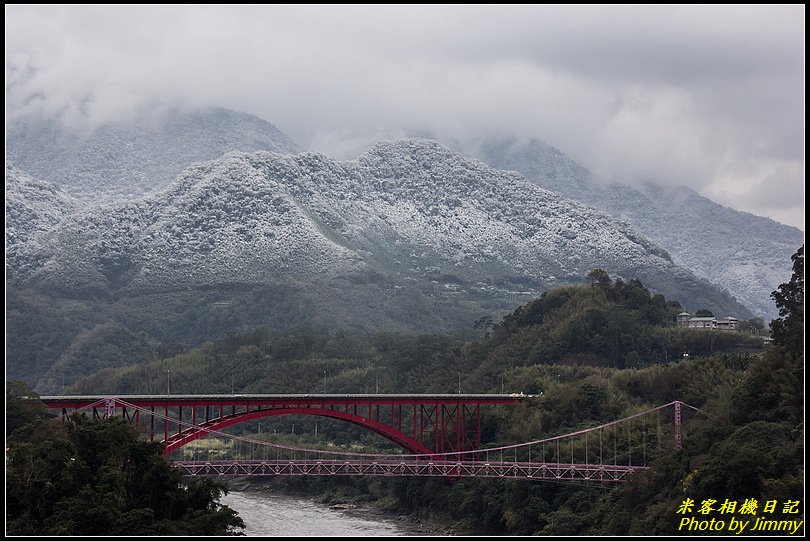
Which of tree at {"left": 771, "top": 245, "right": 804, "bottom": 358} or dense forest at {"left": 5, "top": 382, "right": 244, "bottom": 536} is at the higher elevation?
tree at {"left": 771, "top": 245, "right": 804, "bottom": 358}

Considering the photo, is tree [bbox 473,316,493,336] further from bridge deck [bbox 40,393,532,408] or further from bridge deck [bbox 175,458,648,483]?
bridge deck [bbox 175,458,648,483]

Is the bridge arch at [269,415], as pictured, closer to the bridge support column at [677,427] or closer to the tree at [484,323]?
the bridge support column at [677,427]

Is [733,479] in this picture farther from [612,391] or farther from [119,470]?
[612,391]

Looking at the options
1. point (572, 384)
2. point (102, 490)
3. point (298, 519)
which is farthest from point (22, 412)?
point (572, 384)

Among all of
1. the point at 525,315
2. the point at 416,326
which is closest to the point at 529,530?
the point at 525,315

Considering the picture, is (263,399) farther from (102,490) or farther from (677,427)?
(102,490)

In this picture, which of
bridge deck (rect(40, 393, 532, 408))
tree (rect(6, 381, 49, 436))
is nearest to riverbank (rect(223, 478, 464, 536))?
bridge deck (rect(40, 393, 532, 408))
